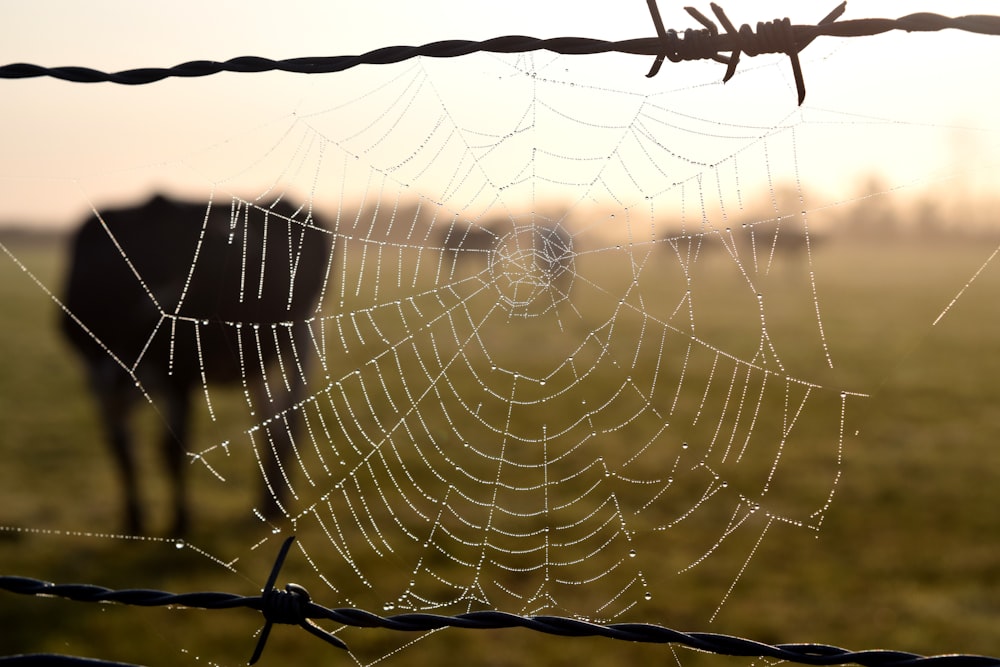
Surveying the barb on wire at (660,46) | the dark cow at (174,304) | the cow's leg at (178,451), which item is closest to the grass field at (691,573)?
the cow's leg at (178,451)

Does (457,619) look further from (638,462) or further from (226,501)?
(638,462)

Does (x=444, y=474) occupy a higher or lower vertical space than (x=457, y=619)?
lower

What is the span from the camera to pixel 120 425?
712cm

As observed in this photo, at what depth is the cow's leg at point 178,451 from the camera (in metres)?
6.84

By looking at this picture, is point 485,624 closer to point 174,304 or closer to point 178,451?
point 174,304

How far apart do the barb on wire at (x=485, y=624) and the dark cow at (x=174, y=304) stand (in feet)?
14.4

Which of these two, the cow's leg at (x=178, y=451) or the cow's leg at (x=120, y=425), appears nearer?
the cow's leg at (x=178, y=451)

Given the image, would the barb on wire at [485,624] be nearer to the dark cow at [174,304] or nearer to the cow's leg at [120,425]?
the dark cow at [174,304]

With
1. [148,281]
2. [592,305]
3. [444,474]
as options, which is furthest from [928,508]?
[592,305]

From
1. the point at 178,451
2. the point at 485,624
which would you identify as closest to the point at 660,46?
the point at 485,624

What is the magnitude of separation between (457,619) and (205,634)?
400 cm

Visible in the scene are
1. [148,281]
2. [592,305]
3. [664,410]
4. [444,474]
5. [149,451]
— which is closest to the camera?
[148,281]

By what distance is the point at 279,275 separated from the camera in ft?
22.5

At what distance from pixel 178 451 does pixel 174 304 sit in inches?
46.5
